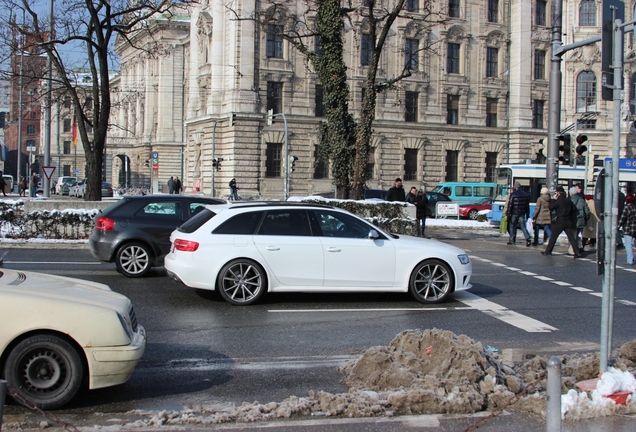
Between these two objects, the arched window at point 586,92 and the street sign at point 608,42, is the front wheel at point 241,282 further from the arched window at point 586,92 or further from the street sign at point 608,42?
the arched window at point 586,92

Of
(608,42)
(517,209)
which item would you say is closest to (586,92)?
(517,209)

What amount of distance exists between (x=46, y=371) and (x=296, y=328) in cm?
405

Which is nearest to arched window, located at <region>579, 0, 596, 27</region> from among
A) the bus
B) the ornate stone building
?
the ornate stone building

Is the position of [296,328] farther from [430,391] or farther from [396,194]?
[396,194]

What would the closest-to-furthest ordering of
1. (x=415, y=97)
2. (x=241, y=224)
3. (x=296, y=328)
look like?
1. (x=296, y=328)
2. (x=241, y=224)
3. (x=415, y=97)

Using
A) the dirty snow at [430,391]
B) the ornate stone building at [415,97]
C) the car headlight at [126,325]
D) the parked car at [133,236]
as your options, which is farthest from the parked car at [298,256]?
the ornate stone building at [415,97]

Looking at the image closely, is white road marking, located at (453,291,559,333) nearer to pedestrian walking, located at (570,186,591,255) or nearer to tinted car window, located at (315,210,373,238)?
tinted car window, located at (315,210,373,238)

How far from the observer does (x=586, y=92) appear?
60.2m

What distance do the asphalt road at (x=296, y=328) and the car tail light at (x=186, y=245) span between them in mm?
825

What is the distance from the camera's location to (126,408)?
5965mm

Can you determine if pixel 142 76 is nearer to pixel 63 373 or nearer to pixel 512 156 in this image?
pixel 512 156

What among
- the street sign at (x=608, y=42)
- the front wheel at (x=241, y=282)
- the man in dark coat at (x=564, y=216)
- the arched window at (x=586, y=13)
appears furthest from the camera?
the arched window at (x=586, y=13)

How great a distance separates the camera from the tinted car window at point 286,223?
10.9 m

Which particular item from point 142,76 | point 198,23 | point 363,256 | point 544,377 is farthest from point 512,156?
point 544,377
